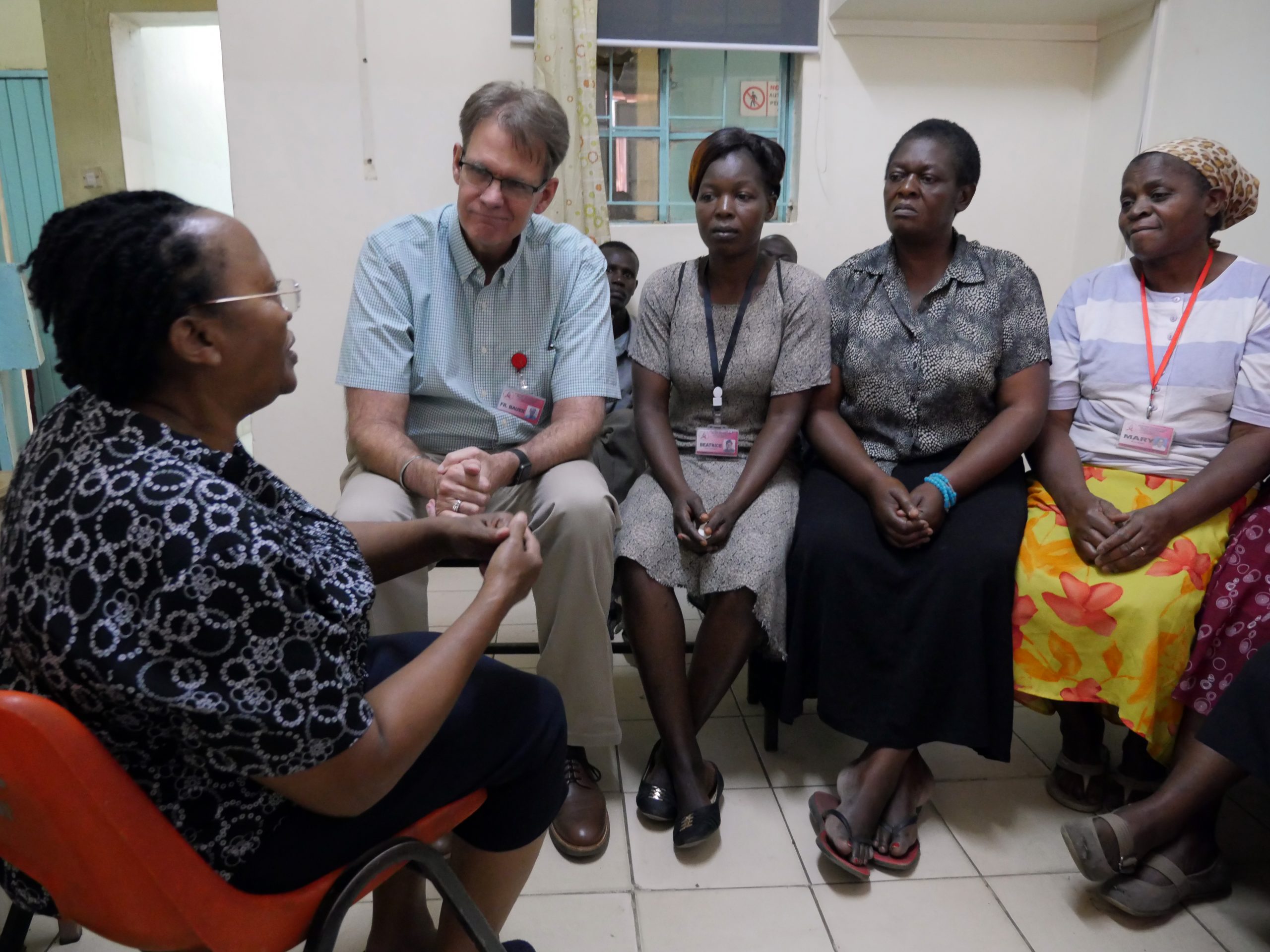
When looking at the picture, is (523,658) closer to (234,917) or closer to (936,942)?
(936,942)

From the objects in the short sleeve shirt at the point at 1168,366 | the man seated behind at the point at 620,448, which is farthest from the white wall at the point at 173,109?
the short sleeve shirt at the point at 1168,366

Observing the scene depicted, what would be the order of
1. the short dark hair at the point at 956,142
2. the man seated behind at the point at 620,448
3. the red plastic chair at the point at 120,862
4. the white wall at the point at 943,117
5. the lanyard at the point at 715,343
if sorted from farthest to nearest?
1. the white wall at the point at 943,117
2. the man seated behind at the point at 620,448
3. the lanyard at the point at 715,343
4. the short dark hair at the point at 956,142
5. the red plastic chair at the point at 120,862

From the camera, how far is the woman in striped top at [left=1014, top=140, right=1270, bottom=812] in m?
1.74

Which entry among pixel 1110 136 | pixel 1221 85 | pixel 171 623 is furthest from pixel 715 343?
pixel 1110 136

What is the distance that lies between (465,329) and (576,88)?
5.44ft

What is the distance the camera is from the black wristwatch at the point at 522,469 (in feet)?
6.00

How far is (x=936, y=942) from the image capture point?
1537 mm

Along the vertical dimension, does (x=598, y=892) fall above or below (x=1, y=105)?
below

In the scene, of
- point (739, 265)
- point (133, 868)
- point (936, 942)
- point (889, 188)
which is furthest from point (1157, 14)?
point (133, 868)

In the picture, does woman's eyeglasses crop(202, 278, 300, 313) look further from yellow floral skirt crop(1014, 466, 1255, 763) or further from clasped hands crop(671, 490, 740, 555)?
yellow floral skirt crop(1014, 466, 1255, 763)

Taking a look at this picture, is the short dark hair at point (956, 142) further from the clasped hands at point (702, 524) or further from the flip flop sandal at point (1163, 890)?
the flip flop sandal at point (1163, 890)

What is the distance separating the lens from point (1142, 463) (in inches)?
76.8

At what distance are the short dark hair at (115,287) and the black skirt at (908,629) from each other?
1368 mm

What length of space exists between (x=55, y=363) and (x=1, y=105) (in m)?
5.74
